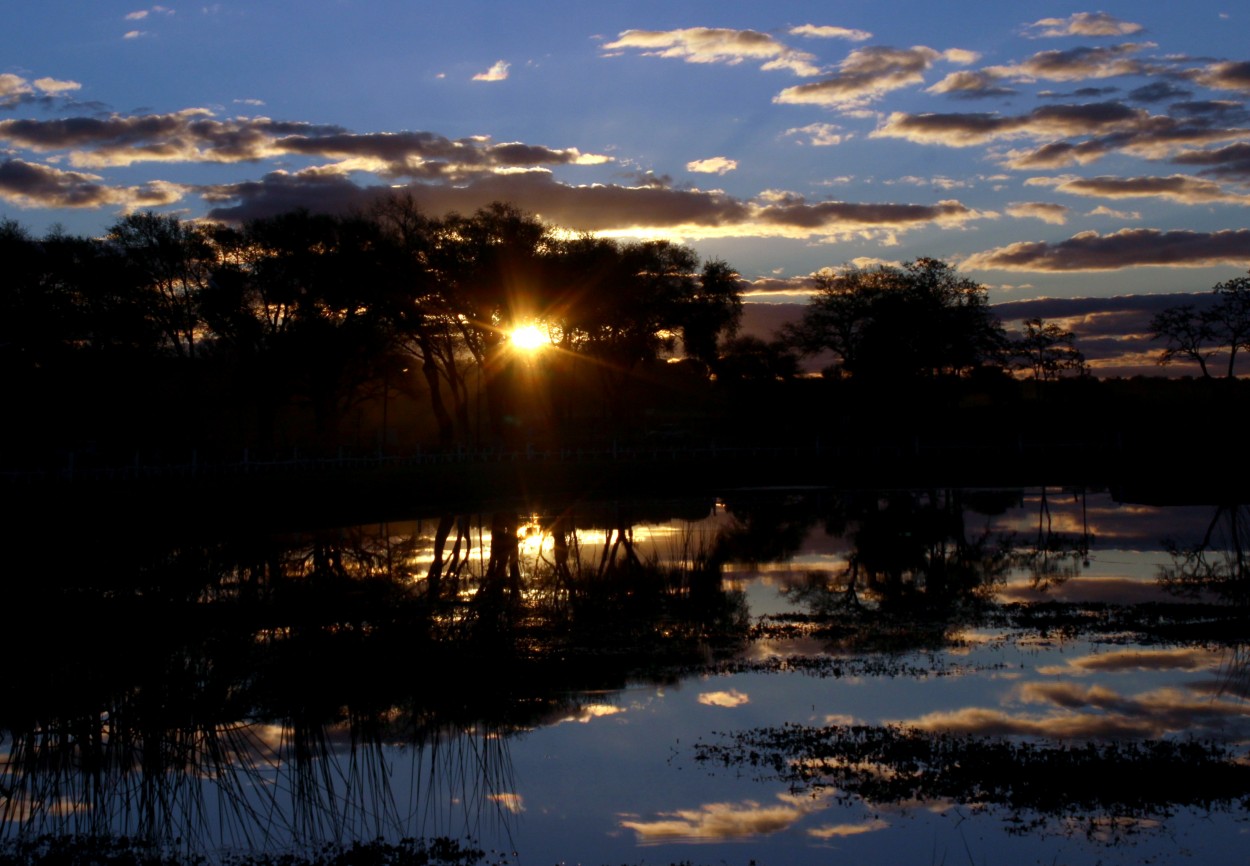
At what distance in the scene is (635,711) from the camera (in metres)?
13.2

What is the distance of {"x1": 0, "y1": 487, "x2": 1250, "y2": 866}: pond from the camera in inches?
373

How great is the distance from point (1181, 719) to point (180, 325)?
237 feet

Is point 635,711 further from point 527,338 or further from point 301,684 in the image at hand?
point 527,338

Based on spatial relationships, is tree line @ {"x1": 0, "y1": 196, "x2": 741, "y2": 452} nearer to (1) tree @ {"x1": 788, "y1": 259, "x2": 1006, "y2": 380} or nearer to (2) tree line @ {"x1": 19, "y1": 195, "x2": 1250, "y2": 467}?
(2) tree line @ {"x1": 19, "y1": 195, "x2": 1250, "y2": 467}

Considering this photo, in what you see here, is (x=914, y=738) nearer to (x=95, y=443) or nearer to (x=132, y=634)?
(x=132, y=634)

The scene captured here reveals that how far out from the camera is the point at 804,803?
394 inches

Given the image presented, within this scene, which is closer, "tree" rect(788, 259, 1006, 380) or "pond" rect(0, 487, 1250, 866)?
"pond" rect(0, 487, 1250, 866)

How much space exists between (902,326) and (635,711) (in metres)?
96.9

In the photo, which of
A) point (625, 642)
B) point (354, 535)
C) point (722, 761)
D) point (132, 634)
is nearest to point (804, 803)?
point (722, 761)

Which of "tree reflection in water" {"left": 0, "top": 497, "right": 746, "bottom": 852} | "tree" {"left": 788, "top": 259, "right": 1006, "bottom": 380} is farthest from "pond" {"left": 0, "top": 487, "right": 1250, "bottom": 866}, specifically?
"tree" {"left": 788, "top": 259, "right": 1006, "bottom": 380}

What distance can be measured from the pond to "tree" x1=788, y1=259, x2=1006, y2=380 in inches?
3268

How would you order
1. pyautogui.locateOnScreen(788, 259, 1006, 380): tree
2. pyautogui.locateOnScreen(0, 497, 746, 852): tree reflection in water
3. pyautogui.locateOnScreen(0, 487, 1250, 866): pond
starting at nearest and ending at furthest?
pyautogui.locateOnScreen(0, 487, 1250, 866): pond < pyautogui.locateOnScreen(0, 497, 746, 852): tree reflection in water < pyautogui.locateOnScreen(788, 259, 1006, 380): tree

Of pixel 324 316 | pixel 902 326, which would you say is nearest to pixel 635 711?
pixel 324 316

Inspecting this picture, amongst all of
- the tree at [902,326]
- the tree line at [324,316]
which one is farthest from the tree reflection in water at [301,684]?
the tree at [902,326]
